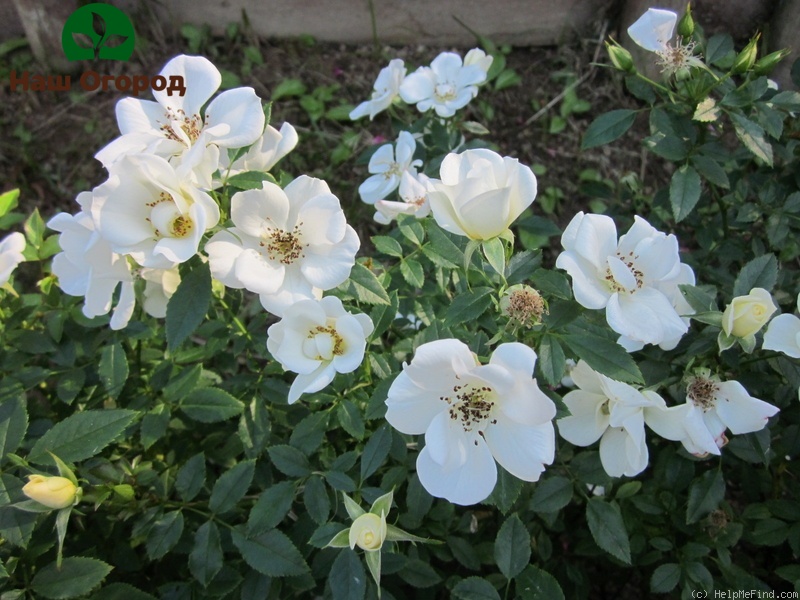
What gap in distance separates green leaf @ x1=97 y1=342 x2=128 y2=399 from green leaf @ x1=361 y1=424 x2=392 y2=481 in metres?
0.65

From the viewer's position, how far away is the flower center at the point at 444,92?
6.57ft

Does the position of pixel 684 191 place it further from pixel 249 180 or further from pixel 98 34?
pixel 98 34

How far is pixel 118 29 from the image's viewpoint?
10.4 ft

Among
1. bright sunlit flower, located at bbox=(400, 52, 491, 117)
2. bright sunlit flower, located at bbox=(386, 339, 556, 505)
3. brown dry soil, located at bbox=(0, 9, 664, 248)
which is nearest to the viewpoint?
bright sunlit flower, located at bbox=(386, 339, 556, 505)

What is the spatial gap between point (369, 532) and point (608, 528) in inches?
24.5

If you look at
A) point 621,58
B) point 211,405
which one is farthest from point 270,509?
point 621,58

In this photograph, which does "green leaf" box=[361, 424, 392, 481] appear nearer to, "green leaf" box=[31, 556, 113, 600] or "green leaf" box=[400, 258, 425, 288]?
"green leaf" box=[400, 258, 425, 288]

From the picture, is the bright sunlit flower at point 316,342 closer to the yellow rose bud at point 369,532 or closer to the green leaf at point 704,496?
the yellow rose bud at point 369,532

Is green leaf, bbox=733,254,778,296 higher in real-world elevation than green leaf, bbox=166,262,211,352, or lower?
lower

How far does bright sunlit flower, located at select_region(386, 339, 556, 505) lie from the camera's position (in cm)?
101

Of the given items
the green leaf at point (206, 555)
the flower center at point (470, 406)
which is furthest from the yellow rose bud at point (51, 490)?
the flower center at point (470, 406)

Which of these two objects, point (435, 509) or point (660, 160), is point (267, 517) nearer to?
point (435, 509)

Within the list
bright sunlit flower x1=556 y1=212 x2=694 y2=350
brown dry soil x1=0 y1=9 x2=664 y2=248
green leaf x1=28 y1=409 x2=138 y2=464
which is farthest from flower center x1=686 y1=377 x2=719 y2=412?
brown dry soil x1=0 y1=9 x2=664 y2=248

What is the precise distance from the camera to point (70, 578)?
1.30m
